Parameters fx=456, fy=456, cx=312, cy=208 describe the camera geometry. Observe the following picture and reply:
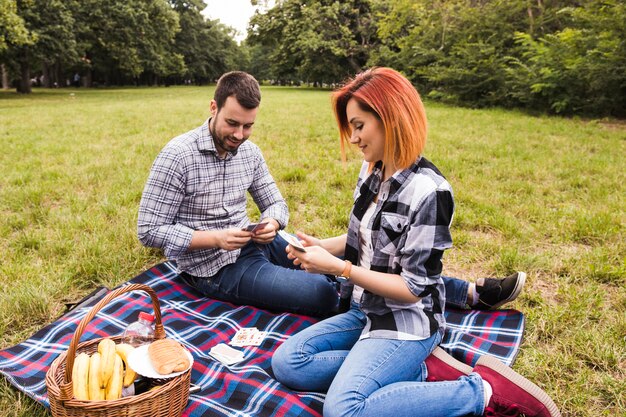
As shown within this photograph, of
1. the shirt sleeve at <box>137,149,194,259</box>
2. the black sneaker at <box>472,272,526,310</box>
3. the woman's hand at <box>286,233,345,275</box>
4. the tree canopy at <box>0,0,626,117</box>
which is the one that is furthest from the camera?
the tree canopy at <box>0,0,626,117</box>

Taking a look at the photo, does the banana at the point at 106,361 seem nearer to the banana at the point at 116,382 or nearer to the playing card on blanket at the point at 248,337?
the banana at the point at 116,382

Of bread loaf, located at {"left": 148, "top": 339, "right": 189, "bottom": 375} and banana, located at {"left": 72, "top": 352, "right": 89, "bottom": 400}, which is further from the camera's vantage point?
bread loaf, located at {"left": 148, "top": 339, "right": 189, "bottom": 375}

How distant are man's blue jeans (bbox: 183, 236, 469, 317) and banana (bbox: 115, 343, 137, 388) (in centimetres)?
106

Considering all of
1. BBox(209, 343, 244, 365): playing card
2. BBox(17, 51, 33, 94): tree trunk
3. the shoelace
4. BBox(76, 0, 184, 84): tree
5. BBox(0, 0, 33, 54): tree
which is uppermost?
BBox(76, 0, 184, 84): tree

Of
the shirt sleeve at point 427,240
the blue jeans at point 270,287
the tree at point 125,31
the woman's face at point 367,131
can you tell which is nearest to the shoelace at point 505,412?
the shirt sleeve at point 427,240

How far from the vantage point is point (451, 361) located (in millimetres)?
2502

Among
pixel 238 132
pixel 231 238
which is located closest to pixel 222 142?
pixel 238 132

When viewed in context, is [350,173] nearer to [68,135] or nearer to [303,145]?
[303,145]

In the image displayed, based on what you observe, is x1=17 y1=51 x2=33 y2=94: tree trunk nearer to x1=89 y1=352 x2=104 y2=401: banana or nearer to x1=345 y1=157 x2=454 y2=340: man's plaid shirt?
x1=89 y1=352 x2=104 y2=401: banana

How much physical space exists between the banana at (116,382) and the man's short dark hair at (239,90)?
1.72 m

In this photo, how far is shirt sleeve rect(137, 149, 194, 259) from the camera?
3.02 meters

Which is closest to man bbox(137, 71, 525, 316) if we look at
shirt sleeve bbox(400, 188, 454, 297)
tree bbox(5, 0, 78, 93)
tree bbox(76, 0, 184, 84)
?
shirt sleeve bbox(400, 188, 454, 297)

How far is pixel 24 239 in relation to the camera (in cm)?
430

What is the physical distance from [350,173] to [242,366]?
14.1ft
